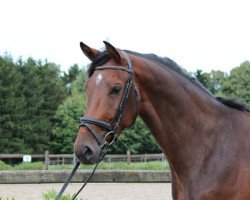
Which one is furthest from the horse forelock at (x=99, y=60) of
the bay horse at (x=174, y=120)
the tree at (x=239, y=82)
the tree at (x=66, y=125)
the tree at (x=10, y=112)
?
the tree at (x=239, y=82)

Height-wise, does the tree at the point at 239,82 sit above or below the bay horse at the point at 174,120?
above

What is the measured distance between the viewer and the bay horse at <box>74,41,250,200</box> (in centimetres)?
348

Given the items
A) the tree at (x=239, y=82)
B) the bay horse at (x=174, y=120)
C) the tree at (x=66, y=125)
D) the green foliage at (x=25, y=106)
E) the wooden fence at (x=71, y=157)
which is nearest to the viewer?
the bay horse at (x=174, y=120)

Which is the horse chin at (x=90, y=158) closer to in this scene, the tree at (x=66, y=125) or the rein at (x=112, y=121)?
the rein at (x=112, y=121)

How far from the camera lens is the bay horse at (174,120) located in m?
3.48

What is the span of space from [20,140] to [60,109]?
533 cm

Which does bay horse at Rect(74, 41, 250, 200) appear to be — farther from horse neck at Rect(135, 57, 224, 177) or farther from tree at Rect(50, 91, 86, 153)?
tree at Rect(50, 91, 86, 153)

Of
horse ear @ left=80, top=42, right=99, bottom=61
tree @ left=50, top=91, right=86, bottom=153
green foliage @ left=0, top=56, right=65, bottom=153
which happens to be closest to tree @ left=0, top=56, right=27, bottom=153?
green foliage @ left=0, top=56, right=65, bottom=153

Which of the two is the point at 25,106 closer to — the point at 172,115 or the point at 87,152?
the point at 172,115

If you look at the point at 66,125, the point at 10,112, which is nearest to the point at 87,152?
the point at 10,112

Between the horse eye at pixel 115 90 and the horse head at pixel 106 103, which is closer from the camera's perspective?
the horse head at pixel 106 103

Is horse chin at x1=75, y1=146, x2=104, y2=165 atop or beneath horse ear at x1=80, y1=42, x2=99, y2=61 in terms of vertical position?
beneath

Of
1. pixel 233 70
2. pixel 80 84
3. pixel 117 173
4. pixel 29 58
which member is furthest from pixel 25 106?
pixel 233 70

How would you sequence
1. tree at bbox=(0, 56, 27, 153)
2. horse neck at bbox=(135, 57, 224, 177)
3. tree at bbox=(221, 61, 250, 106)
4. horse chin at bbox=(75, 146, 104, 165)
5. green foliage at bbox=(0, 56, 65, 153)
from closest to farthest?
1. horse chin at bbox=(75, 146, 104, 165)
2. horse neck at bbox=(135, 57, 224, 177)
3. tree at bbox=(0, 56, 27, 153)
4. green foliage at bbox=(0, 56, 65, 153)
5. tree at bbox=(221, 61, 250, 106)
